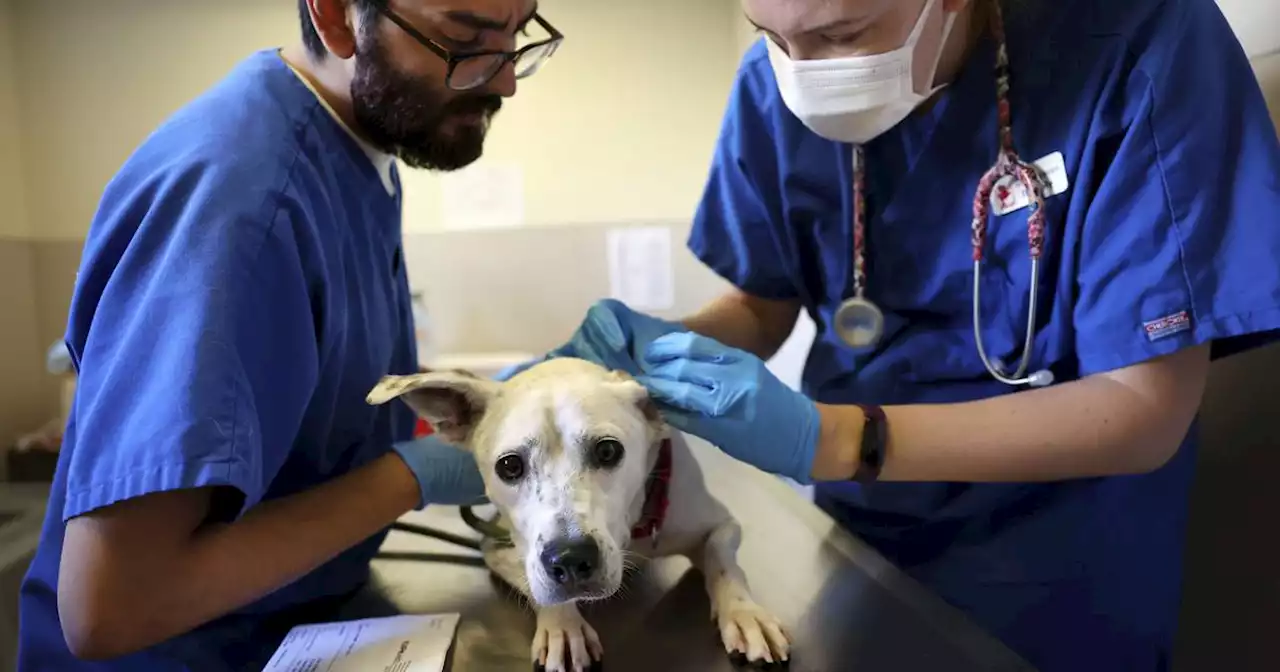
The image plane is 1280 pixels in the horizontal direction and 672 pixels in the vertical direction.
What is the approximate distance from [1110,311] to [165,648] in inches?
38.7

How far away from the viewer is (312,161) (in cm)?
91

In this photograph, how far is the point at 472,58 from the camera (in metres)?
1.02

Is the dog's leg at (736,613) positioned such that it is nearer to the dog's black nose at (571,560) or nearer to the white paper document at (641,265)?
the dog's black nose at (571,560)

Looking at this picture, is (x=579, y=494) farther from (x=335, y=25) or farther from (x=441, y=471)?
(x=335, y=25)

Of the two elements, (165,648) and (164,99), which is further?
(164,99)

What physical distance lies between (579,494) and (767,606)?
0.84 ft

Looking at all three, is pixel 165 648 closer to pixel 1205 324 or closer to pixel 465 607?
pixel 465 607

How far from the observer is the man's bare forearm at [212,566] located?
2.27ft

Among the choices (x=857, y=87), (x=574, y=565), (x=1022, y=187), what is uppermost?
(x=857, y=87)

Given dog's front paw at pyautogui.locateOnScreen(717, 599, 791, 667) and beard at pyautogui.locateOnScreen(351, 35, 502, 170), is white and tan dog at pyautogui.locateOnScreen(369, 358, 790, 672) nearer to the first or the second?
dog's front paw at pyautogui.locateOnScreen(717, 599, 791, 667)

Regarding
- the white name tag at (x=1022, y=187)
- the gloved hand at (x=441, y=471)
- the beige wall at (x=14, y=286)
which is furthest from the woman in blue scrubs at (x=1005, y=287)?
the beige wall at (x=14, y=286)

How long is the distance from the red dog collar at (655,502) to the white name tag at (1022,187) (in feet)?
1.55

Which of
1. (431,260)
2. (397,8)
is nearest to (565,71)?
(431,260)

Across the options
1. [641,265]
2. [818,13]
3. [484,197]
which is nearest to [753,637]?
[818,13]
